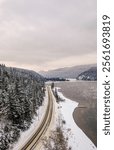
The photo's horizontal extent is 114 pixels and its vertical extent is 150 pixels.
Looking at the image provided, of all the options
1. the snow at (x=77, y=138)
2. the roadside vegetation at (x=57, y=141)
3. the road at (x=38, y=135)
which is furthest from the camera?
the snow at (x=77, y=138)

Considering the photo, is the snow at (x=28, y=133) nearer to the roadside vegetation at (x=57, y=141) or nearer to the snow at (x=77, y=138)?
the roadside vegetation at (x=57, y=141)

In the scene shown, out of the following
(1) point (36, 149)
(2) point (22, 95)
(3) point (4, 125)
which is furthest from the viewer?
(2) point (22, 95)

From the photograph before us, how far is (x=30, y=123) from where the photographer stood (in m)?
64.1

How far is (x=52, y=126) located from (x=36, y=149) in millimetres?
17808

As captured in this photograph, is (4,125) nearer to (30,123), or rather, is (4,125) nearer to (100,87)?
(30,123)

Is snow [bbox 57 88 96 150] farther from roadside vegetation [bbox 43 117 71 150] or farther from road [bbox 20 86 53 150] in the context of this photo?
road [bbox 20 86 53 150]

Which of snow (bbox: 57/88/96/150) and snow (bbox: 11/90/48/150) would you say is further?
snow (bbox: 57/88/96/150)

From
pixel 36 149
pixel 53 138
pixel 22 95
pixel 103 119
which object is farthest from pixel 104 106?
pixel 22 95

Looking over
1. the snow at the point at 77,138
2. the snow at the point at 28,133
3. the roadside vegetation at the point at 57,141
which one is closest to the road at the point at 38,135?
the snow at the point at 28,133

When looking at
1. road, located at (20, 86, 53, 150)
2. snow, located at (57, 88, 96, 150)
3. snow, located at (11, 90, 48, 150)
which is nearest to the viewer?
road, located at (20, 86, 53, 150)

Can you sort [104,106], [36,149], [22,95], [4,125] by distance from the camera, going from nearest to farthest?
[104,106] < [36,149] < [4,125] < [22,95]

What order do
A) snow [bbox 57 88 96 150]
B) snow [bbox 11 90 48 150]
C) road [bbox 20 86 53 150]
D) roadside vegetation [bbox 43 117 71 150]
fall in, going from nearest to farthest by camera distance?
1. roadside vegetation [bbox 43 117 71 150]
2. road [bbox 20 86 53 150]
3. snow [bbox 11 90 48 150]
4. snow [bbox 57 88 96 150]

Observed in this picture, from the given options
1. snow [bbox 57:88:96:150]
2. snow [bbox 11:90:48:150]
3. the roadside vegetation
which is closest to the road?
snow [bbox 11:90:48:150]

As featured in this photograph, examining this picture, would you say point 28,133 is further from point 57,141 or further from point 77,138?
point 77,138
